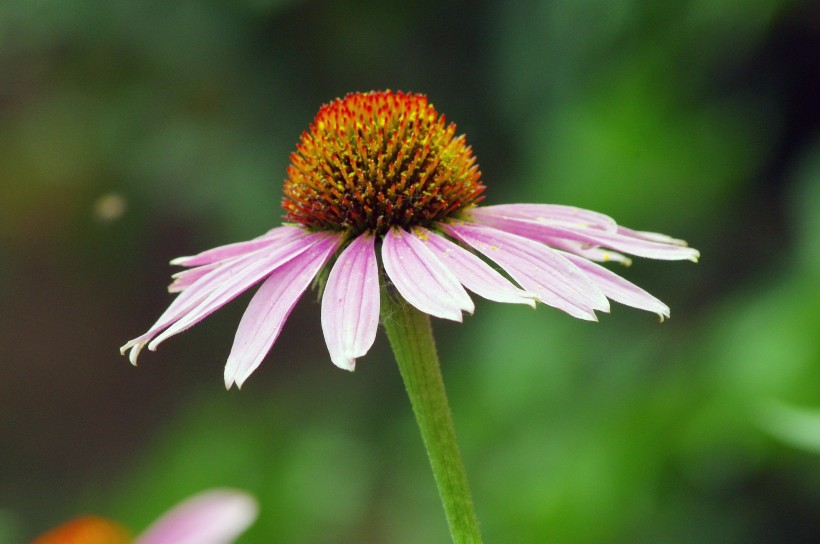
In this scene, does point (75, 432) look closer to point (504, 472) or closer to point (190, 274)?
point (504, 472)

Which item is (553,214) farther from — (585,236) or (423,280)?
(423,280)

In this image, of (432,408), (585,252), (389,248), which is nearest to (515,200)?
(585,252)

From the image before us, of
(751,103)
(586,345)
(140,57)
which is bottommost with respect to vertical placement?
(586,345)

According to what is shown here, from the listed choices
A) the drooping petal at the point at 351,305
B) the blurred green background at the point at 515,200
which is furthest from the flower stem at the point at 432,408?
the blurred green background at the point at 515,200

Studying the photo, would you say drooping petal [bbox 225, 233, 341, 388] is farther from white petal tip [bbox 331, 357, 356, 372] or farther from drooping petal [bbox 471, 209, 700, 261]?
drooping petal [bbox 471, 209, 700, 261]

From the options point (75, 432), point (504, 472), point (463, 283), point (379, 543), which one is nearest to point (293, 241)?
point (463, 283)

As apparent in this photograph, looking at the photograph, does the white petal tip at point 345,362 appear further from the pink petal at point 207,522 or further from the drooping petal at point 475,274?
the pink petal at point 207,522

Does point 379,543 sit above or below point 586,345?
below
